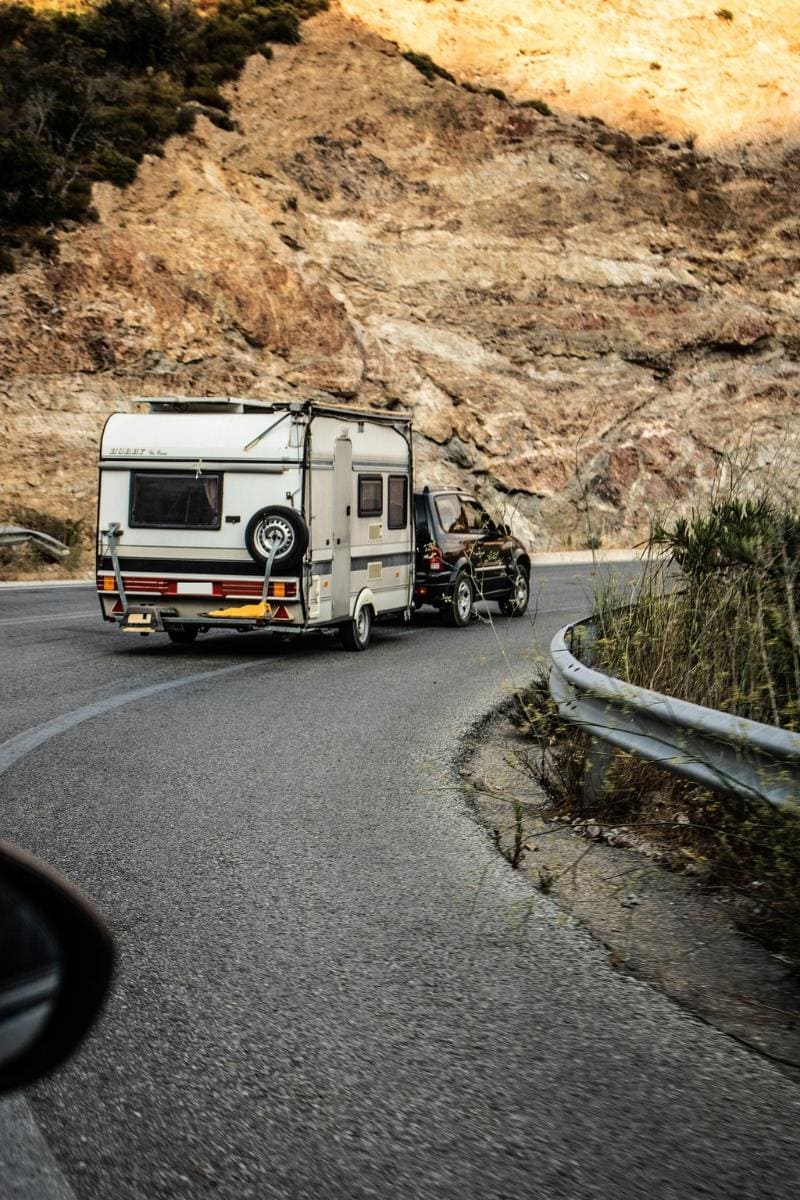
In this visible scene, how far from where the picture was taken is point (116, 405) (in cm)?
3728

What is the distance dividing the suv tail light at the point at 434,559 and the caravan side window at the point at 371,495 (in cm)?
207

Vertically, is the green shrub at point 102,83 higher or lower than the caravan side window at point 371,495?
higher

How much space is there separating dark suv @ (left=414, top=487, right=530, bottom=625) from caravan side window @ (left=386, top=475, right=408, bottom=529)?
3.70ft

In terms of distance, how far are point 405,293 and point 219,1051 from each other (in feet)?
143

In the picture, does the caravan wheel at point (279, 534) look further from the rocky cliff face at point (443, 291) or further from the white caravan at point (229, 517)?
the rocky cliff face at point (443, 291)

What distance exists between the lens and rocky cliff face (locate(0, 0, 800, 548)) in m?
38.2

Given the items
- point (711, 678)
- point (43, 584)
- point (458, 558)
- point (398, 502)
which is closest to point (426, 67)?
point (43, 584)

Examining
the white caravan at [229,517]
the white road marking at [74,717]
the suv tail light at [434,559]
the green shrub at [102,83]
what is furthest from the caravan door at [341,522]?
the green shrub at [102,83]

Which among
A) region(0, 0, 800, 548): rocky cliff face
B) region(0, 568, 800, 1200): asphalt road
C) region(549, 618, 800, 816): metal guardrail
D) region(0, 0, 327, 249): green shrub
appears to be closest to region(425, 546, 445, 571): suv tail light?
region(0, 568, 800, 1200): asphalt road

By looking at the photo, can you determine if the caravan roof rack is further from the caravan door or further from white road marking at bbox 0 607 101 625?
white road marking at bbox 0 607 101 625

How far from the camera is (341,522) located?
14.9m

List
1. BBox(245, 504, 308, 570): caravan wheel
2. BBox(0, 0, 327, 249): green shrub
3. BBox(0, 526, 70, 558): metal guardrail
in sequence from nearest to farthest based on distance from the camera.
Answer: BBox(245, 504, 308, 570): caravan wheel < BBox(0, 526, 70, 558): metal guardrail < BBox(0, 0, 327, 249): green shrub

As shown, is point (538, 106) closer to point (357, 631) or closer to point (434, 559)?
point (434, 559)

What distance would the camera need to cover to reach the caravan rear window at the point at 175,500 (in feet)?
46.9
